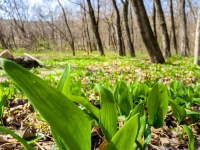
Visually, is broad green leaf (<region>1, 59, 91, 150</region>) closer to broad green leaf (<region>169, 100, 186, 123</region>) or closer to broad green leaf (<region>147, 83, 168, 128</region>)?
broad green leaf (<region>147, 83, 168, 128</region>)

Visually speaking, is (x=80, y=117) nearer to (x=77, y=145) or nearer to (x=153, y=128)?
(x=77, y=145)

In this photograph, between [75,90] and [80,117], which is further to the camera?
[75,90]

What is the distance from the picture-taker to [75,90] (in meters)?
2.37

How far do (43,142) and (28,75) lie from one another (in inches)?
39.4

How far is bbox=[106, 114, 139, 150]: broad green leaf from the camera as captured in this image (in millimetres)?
703

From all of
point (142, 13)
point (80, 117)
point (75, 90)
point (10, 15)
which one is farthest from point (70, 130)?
point (10, 15)

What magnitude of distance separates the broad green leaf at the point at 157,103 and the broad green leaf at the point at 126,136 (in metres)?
0.61

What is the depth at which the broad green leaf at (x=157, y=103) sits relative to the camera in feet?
4.37

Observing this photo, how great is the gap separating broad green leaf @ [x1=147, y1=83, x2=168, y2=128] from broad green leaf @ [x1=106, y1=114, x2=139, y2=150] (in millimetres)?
614

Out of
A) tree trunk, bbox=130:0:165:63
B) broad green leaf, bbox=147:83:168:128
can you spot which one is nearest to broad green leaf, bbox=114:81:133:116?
broad green leaf, bbox=147:83:168:128

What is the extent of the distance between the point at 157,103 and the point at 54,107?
923mm

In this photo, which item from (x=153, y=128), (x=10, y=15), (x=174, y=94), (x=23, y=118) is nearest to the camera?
(x=153, y=128)

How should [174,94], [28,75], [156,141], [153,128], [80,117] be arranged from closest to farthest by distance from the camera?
[28,75]
[80,117]
[156,141]
[153,128]
[174,94]

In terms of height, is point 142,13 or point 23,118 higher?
point 142,13
